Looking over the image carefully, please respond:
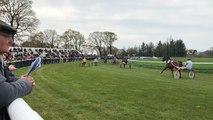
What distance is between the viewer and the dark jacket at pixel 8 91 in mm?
2379

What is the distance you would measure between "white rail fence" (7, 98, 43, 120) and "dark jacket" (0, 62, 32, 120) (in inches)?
1.9

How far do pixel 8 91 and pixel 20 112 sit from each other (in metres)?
0.17

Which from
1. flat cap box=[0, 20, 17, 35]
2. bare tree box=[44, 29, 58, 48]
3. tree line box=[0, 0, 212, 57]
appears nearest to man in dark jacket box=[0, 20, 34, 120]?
flat cap box=[0, 20, 17, 35]

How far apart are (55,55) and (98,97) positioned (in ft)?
133

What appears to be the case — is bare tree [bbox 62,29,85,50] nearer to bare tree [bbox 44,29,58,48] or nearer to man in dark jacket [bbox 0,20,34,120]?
bare tree [bbox 44,29,58,48]

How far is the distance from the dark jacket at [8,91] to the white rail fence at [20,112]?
0.05 metres

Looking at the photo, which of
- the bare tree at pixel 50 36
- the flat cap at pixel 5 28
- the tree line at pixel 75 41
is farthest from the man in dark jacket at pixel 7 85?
the bare tree at pixel 50 36

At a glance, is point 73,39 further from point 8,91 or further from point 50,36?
point 8,91

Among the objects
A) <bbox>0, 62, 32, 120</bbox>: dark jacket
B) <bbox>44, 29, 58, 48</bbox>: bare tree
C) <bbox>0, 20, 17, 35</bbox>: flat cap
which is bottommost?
<bbox>0, 62, 32, 120</bbox>: dark jacket

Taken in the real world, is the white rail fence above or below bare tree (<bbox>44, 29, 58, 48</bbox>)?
below

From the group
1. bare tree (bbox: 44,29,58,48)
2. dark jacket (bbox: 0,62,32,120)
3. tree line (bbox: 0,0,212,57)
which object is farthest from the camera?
bare tree (bbox: 44,29,58,48)

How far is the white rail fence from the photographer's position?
222 centimetres

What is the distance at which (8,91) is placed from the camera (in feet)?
7.86

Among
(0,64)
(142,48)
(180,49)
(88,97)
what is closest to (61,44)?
(142,48)
